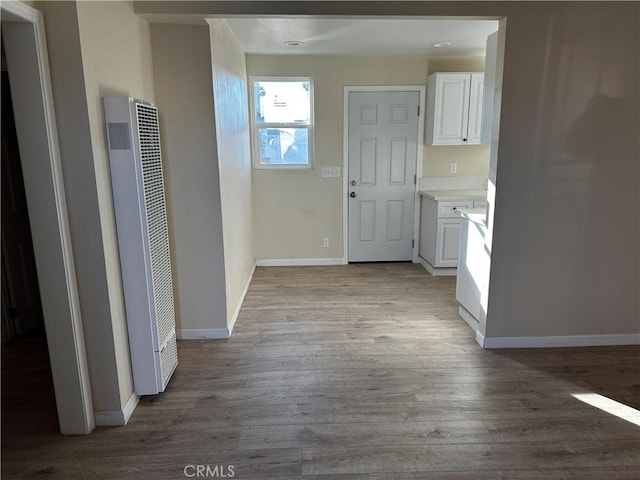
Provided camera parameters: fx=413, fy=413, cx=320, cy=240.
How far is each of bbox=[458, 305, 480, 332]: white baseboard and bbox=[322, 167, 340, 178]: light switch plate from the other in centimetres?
213

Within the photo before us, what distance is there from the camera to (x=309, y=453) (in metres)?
2.00

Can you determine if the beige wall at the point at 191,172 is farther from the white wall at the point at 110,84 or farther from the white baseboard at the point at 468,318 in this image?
the white baseboard at the point at 468,318

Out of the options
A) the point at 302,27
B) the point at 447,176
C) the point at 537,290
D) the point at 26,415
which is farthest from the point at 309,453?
the point at 447,176

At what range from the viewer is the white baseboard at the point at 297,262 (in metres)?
5.12

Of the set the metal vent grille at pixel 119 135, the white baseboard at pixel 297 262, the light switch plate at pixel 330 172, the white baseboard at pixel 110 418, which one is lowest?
the white baseboard at pixel 110 418

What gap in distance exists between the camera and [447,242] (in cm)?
459

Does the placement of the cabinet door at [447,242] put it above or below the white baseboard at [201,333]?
above

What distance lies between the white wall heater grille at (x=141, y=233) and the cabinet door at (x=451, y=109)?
10.7ft

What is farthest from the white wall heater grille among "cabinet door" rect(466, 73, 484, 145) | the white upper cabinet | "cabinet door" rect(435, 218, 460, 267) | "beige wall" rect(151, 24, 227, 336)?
"cabinet door" rect(466, 73, 484, 145)

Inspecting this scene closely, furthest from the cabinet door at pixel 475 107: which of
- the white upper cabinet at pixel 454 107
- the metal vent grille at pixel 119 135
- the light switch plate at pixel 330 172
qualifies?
the metal vent grille at pixel 119 135

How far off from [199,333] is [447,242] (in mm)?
2824

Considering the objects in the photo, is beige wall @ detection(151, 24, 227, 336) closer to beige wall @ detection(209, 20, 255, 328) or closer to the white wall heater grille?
beige wall @ detection(209, 20, 255, 328)

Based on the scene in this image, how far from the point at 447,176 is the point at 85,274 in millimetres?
4147

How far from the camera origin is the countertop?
4504 mm
